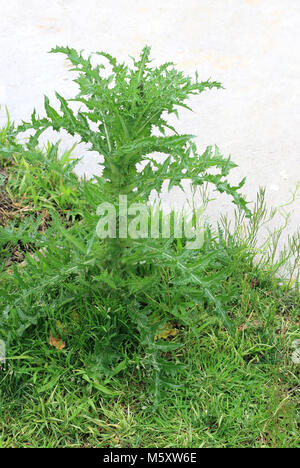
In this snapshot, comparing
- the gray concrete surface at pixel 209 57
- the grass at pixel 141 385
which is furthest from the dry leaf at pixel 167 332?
the gray concrete surface at pixel 209 57

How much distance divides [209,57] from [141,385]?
312 cm

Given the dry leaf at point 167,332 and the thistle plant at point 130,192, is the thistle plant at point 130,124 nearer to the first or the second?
the thistle plant at point 130,192

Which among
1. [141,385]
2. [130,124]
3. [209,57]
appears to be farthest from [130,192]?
[209,57]

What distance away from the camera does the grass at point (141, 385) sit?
81.0 inches

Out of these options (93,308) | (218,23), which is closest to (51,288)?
(93,308)

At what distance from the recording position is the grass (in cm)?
206

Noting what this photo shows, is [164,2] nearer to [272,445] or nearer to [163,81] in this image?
[163,81]

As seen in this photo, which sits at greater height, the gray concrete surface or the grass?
the gray concrete surface

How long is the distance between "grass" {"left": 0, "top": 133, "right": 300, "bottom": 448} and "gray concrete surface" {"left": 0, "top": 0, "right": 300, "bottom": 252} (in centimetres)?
104

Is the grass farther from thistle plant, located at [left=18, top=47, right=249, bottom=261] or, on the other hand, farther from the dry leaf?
thistle plant, located at [left=18, top=47, right=249, bottom=261]

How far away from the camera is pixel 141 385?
7.28 ft

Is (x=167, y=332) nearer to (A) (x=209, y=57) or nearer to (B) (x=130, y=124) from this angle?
(B) (x=130, y=124)

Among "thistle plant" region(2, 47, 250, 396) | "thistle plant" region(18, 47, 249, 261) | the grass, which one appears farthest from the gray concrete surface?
"thistle plant" region(18, 47, 249, 261)

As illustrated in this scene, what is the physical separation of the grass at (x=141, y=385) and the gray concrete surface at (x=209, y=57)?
1.04m
